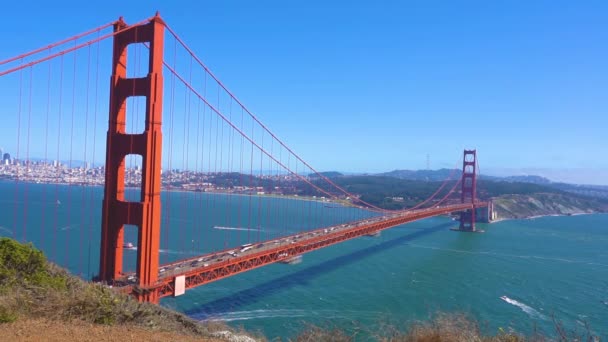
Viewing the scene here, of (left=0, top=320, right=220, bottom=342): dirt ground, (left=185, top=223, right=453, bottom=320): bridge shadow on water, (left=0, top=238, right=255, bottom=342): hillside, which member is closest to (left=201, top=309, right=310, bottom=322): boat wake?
(left=185, top=223, right=453, bottom=320): bridge shadow on water

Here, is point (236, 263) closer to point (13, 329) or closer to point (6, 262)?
point (6, 262)

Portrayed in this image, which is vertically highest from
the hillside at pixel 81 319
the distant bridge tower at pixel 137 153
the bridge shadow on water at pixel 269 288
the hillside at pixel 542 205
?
the distant bridge tower at pixel 137 153

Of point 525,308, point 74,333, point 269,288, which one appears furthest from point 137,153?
point 525,308

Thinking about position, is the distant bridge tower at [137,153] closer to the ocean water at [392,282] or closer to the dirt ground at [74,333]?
the ocean water at [392,282]

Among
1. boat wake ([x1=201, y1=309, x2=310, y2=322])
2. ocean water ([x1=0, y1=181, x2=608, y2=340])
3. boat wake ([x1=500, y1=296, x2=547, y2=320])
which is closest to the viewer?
boat wake ([x1=201, y1=309, x2=310, y2=322])

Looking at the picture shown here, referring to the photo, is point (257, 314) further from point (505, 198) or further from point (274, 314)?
point (505, 198)

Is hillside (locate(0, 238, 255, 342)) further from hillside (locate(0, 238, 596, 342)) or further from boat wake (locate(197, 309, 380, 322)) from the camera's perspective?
boat wake (locate(197, 309, 380, 322))

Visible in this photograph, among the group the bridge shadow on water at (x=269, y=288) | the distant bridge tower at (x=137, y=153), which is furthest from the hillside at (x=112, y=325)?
the bridge shadow on water at (x=269, y=288)
